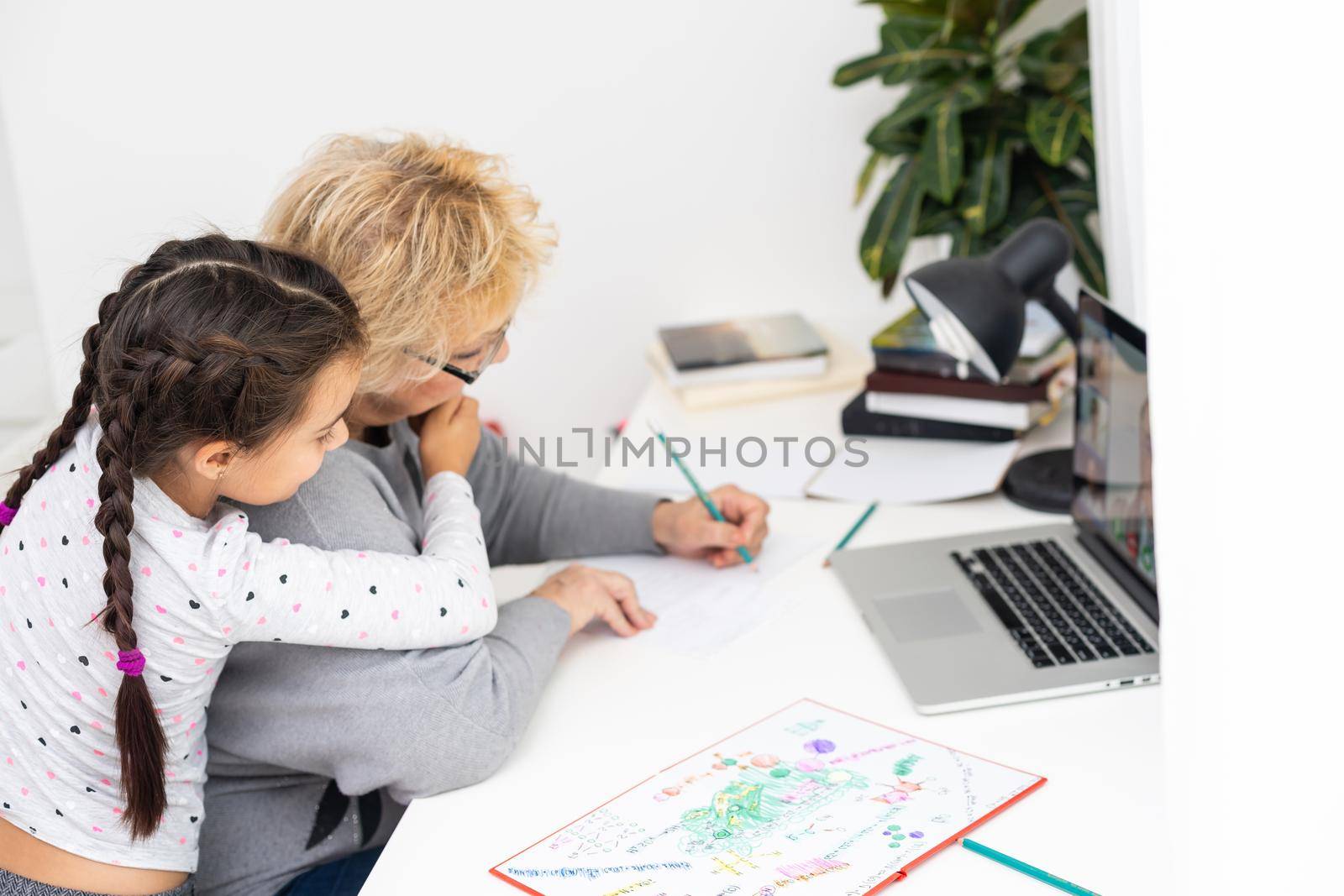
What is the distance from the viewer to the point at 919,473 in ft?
5.37

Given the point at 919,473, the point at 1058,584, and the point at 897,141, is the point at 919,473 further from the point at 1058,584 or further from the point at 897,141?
the point at 897,141

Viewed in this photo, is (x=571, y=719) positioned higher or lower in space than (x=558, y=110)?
lower

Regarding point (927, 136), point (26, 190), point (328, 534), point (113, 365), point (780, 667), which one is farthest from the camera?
point (26, 190)

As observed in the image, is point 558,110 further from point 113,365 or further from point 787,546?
point 113,365

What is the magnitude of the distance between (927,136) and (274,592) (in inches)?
54.3

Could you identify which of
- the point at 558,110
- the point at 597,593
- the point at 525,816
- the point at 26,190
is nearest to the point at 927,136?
the point at 558,110

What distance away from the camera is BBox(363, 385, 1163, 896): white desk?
890mm

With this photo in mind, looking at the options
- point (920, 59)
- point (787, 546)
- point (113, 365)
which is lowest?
point (787, 546)

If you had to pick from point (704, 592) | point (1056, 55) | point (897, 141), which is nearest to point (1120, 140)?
point (1056, 55)

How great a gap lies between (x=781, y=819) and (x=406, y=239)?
2.05 ft

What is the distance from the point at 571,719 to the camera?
1123 mm

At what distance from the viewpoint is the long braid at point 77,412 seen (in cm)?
94

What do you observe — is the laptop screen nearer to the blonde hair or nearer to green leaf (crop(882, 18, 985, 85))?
the blonde hair

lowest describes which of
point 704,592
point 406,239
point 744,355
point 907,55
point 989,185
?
point 704,592
